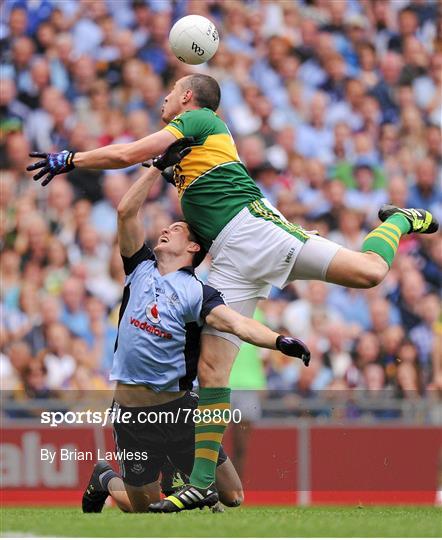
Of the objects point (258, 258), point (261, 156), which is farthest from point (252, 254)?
point (261, 156)

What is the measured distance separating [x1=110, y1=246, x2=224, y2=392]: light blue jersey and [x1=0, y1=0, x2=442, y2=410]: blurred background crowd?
3.16 m

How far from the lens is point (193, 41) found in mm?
7551

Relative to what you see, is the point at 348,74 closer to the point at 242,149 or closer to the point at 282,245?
the point at 242,149

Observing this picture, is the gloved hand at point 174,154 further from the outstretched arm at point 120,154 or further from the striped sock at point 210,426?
the striped sock at point 210,426

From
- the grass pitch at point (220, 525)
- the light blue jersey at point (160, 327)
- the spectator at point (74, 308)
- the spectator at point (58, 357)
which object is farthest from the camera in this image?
the spectator at point (74, 308)

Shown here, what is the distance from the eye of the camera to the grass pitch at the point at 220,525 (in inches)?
220

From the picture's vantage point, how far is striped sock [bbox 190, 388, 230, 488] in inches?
273

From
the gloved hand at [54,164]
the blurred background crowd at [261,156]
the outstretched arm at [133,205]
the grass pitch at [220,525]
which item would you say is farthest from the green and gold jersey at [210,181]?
the blurred background crowd at [261,156]

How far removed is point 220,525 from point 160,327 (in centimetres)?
151

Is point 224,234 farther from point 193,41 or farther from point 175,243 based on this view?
point 193,41

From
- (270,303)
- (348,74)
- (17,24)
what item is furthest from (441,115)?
(17,24)

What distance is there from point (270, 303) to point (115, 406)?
513 cm

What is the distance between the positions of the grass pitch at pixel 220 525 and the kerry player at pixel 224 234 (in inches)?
18.9

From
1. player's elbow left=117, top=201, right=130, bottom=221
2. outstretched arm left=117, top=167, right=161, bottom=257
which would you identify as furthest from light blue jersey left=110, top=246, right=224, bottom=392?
player's elbow left=117, top=201, right=130, bottom=221
